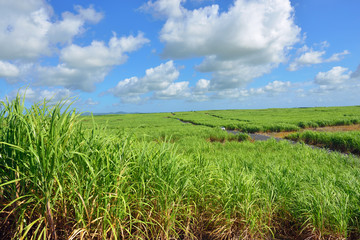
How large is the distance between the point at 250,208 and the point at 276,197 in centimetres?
75

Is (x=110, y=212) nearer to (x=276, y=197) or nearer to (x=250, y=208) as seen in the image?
(x=250, y=208)

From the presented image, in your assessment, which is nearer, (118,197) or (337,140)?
(118,197)

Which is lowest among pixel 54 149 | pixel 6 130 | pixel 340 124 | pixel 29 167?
pixel 340 124

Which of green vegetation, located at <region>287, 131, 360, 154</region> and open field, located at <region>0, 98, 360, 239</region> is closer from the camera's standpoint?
open field, located at <region>0, 98, 360, 239</region>

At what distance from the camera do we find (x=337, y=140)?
12.0m

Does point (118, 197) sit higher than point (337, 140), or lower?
higher

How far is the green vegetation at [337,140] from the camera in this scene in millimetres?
10961

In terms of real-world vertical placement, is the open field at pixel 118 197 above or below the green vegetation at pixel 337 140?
above

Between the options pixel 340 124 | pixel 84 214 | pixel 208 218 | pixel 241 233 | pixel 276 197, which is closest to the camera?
pixel 84 214

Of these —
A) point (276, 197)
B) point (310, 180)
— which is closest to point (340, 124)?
point (310, 180)

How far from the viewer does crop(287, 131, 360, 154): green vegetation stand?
36.0 ft

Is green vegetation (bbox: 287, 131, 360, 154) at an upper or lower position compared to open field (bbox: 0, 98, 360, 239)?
lower

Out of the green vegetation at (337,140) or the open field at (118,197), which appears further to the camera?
the green vegetation at (337,140)

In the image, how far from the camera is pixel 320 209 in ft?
9.86
